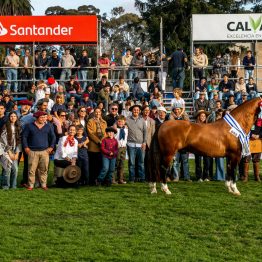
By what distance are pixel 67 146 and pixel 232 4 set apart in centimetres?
4058

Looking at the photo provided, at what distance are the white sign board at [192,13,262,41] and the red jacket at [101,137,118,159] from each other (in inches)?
497

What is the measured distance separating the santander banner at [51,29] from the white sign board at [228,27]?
4252mm

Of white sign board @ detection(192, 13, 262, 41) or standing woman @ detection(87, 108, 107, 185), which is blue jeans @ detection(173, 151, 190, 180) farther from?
white sign board @ detection(192, 13, 262, 41)

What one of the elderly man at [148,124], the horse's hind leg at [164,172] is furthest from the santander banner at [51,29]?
the horse's hind leg at [164,172]

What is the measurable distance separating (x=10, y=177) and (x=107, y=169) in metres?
2.20

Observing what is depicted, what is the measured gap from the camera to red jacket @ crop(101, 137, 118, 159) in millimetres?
15336

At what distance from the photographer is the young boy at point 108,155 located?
604 inches

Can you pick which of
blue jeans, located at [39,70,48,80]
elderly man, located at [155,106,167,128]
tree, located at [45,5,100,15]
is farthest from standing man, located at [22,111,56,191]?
tree, located at [45,5,100,15]

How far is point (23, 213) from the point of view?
12.0 m

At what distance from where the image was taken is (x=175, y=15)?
49781 millimetres

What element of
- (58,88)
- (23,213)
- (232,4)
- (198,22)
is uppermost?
(232,4)

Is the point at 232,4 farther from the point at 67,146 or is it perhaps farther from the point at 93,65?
the point at 67,146

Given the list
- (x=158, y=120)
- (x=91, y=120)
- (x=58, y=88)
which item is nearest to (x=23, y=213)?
(x=91, y=120)

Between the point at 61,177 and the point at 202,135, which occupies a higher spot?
the point at 202,135
